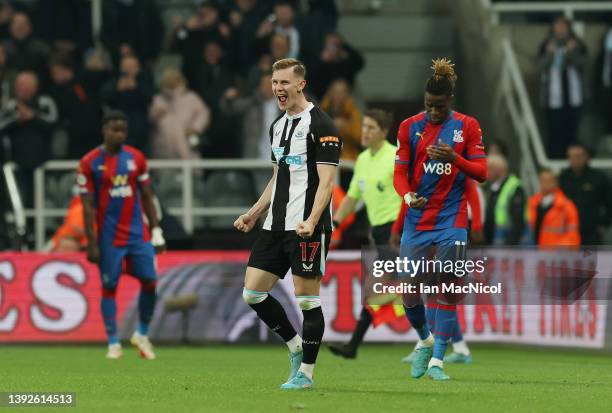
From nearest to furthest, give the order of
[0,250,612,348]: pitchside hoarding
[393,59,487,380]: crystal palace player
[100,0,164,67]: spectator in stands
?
1. [393,59,487,380]: crystal palace player
2. [0,250,612,348]: pitchside hoarding
3. [100,0,164,67]: spectator in stands

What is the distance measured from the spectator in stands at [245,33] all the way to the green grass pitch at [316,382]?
5.72 meters

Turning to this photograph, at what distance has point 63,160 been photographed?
2056 cm

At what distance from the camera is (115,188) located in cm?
1516

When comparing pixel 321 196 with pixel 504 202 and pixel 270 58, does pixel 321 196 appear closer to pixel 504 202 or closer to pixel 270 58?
pixel 504 202

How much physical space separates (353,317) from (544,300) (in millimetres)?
2316

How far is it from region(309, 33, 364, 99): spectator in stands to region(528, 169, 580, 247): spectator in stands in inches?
138

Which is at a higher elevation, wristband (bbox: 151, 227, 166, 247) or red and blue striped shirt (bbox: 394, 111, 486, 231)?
red and blue striped shirt (bbox: 394, 111, 486, 231)

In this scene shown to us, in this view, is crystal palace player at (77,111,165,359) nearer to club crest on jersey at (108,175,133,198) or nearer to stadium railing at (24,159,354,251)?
club crest on jersey at (108,175,133,198)

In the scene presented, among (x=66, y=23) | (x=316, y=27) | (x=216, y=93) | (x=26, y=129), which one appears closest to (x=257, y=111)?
(x=216, y=93)

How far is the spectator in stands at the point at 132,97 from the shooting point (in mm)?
20203

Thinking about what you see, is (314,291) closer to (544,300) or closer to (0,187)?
(544,300)

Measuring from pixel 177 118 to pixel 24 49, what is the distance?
237 cm

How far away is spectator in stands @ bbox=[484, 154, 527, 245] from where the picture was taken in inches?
731
